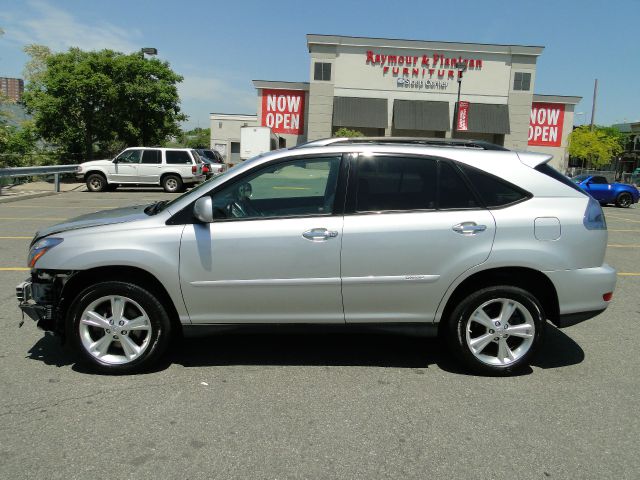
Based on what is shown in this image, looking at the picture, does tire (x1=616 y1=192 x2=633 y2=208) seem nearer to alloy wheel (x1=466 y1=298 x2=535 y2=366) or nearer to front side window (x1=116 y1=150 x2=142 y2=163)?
front side window (x1=116 y1=150 x2=142 y2=163)

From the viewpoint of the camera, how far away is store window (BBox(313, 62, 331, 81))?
4481 centimetres

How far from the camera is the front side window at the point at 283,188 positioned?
389 cm

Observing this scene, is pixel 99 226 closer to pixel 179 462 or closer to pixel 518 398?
pixel 179 462

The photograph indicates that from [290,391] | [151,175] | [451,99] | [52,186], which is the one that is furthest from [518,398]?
[451,99]

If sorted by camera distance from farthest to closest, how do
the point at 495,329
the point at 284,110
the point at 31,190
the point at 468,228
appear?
the point at 284,110 < the point at 31,190 < the point at 495,329 < the point at 468,228

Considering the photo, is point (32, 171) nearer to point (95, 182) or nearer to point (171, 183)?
point (95, 182)

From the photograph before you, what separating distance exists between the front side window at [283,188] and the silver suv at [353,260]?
2 cm

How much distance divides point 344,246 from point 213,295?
102 cm

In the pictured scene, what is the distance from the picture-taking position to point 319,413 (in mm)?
3354

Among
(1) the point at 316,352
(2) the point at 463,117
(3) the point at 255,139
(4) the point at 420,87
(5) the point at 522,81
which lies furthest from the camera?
(4) the point at 420,87

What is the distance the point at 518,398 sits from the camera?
362 cm

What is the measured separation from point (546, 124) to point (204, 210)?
51.2m

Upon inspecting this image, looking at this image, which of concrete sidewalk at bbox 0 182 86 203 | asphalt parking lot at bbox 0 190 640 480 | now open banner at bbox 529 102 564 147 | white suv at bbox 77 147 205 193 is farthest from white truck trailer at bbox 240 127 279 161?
now open banner at bbox 529 102 564 147

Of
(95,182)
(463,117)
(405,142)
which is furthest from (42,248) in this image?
(463,117)
